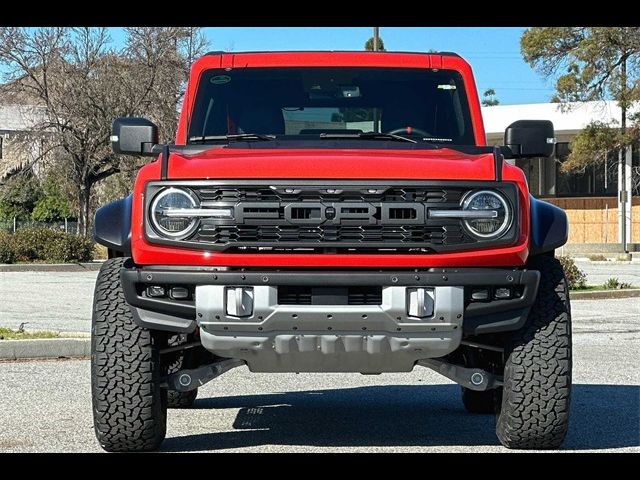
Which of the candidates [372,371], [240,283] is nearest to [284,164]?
[240,283]

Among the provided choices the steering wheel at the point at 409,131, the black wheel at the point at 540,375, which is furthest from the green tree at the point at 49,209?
the black wheel at the point at 540,375

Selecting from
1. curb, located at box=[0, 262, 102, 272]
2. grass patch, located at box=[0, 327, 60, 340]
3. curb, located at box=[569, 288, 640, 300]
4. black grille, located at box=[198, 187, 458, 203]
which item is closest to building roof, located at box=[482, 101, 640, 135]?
curb, located at box=[0, 262, 102, 272]

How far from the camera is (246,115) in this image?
795 cm

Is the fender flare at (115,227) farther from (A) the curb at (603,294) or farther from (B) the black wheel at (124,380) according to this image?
(A) the curb at (603,294)

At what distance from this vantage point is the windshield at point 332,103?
7.89m

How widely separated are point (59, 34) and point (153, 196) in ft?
112

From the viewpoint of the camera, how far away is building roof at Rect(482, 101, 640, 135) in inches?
1945

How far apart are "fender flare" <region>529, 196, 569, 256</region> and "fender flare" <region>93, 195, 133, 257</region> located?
7.05ft

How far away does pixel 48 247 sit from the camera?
2928 cm

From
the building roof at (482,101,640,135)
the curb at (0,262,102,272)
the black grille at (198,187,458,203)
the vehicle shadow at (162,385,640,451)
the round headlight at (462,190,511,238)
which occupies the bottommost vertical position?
the vehicle shadow at (162,385,640,451)

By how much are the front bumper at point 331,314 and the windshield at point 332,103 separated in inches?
67.9

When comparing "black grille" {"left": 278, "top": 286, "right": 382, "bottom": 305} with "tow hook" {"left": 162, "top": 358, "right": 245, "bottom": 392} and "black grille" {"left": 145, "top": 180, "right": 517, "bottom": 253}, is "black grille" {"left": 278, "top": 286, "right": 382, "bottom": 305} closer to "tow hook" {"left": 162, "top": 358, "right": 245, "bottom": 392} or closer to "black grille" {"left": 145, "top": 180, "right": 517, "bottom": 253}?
"black grille" {"left": 145, "top": 180, "right": 517, "bottom": 253}
